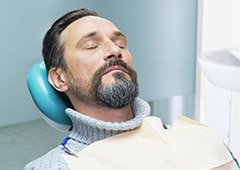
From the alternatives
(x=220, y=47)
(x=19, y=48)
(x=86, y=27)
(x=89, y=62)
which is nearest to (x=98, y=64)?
(x=89, y=62)

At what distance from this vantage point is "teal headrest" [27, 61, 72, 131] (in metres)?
1.18

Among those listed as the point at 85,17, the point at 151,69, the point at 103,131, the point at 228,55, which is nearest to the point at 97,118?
the point at 103,131

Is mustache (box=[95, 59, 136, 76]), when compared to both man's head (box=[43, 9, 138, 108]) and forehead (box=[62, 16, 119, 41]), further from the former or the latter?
forehead (box=[62, 16, 119, 41])

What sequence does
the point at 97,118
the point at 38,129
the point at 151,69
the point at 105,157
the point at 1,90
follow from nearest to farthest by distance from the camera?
the point at 105,157, the point at 97,118, the point at 1,90, the point at 38,129, the point at 151,69

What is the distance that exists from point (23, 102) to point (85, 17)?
54 centimetres

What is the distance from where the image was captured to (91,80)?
1.09 meters

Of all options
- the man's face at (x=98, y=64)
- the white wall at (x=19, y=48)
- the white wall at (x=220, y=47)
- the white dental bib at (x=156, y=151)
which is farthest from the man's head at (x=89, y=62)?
the white wall at (x=220, y=47)

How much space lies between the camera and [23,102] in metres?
1.56

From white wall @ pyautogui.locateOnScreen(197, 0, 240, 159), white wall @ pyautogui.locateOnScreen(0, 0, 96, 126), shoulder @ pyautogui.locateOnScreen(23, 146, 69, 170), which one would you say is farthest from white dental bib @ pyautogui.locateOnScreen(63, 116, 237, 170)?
white wall @ pyautogui.locateOnScreen(197, 0, 240, 159)

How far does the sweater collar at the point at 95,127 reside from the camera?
102 centimetres

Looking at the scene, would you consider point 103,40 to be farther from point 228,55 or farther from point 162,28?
point 162,28

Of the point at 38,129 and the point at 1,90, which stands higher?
the point at 1,90

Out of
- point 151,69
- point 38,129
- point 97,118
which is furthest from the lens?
point 151,69

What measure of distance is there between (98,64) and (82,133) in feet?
0.70
